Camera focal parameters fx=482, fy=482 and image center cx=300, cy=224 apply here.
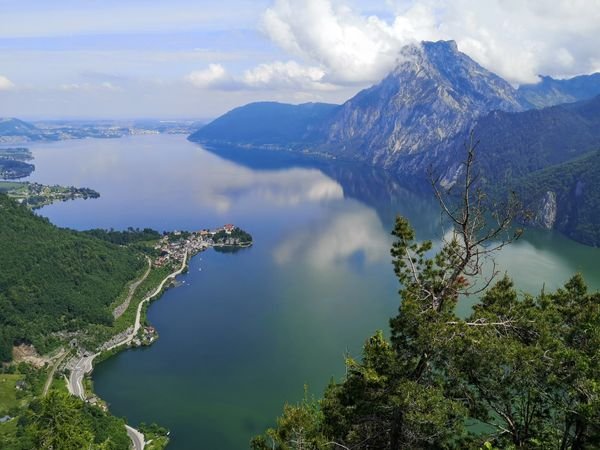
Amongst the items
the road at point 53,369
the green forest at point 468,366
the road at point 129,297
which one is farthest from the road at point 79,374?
the green forest at point 468,366

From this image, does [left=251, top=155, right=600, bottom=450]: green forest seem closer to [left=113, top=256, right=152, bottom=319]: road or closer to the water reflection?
[left=113, top=256, right=152, bottom=319]: road

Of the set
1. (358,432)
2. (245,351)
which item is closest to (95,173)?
(245,351)

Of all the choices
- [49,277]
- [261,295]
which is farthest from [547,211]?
[49,277]

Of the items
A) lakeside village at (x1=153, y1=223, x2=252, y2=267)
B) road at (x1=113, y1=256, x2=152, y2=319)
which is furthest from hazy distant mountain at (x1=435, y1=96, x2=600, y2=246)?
road at (x1=113, y1=256, x2=152, y2=319)

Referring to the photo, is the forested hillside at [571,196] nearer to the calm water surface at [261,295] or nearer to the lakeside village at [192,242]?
the calm water surface at [261,295]

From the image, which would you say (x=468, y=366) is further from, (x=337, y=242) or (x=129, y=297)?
(x=337, y=242)

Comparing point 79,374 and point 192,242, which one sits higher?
point 192,242
